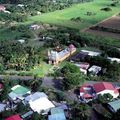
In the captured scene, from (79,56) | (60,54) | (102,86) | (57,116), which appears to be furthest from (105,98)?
(60,54)

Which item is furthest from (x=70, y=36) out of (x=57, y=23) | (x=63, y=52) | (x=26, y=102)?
(x=26, y=102)

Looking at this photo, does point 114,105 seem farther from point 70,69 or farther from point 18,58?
point 18,58

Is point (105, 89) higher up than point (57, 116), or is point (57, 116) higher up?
point (105, 89)

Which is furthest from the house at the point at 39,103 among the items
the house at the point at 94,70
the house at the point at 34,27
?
the house at the point at 34,27

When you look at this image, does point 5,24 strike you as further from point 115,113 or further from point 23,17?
point 115,113

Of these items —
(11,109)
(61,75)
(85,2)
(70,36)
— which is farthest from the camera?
(85,2)

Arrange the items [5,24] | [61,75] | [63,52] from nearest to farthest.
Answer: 1. [61,75]
2. [63,52]
3. [5,24]
